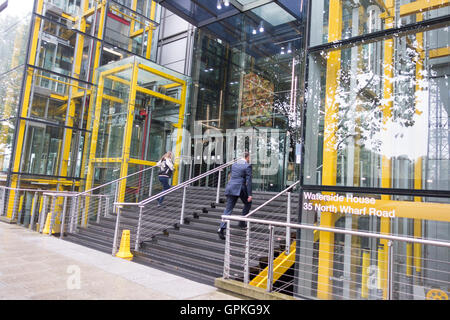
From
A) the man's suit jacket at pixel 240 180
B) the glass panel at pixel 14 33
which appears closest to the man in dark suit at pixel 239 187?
the man's suit jacket at pixel 240 180

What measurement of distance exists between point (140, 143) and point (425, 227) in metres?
9.40

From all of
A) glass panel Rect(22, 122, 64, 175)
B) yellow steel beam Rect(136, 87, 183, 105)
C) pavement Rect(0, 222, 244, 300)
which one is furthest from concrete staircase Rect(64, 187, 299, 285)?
glass panel Rect(22, 122, 64, 175)

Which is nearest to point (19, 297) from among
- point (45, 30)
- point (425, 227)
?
point (425, 227)

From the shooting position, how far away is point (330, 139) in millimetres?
5113

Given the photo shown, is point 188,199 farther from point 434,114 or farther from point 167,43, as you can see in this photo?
point 167,43

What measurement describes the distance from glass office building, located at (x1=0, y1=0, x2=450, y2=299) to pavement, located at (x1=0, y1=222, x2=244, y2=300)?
64.8 inches

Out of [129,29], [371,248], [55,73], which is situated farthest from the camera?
[129,29]

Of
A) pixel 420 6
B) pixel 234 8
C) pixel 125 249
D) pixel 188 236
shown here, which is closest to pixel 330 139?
pixel 420 6

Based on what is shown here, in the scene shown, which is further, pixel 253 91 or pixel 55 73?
pixel 55 73

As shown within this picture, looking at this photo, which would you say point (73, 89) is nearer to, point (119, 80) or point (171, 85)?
point (119, 80)

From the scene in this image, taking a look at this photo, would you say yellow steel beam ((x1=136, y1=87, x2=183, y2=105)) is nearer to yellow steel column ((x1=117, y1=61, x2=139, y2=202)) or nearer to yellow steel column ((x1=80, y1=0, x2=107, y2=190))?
→ yellow steel column ((x1=117, y1=61, x2=139, y2=202))

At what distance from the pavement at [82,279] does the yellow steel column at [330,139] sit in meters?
1.46

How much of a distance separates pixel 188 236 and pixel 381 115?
14.3ft

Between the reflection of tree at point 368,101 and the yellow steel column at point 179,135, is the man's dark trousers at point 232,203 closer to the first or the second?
the reflection of tree at point 368,101
